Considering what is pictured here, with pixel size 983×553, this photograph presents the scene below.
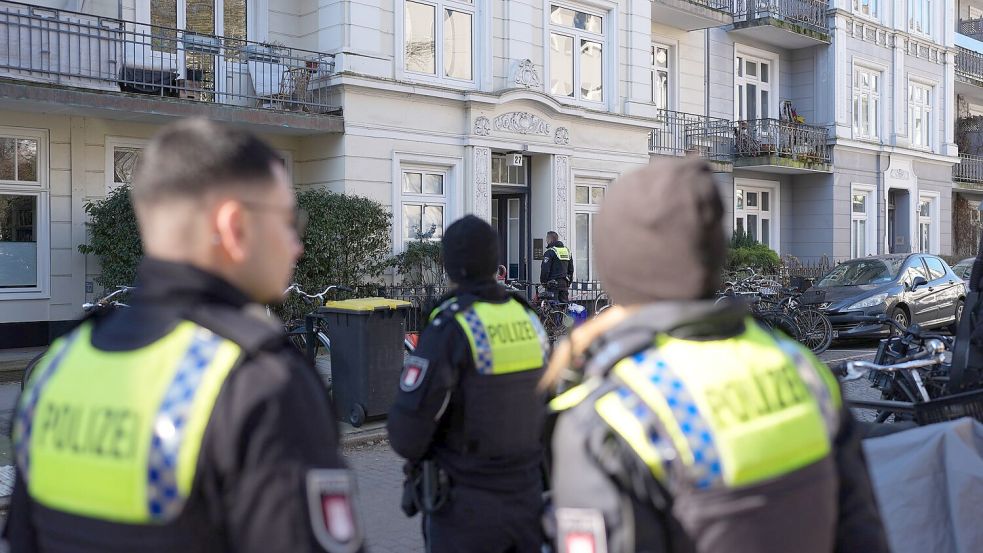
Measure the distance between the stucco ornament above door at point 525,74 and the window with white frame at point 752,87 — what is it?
938 cm

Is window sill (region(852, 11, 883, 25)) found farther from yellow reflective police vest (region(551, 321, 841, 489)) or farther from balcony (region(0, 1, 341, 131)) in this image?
yellow reflective police vest (region(551, 321, 841, 489))

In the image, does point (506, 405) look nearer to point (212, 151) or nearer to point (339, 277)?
point (212, 151)

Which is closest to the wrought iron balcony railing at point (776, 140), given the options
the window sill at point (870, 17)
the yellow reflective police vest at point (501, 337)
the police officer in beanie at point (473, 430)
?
the window sill at point (870, 17)

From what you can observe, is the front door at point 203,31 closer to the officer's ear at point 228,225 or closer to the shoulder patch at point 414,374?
the shoulder patch at point 414,374

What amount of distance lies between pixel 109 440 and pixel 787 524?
1.22 meters

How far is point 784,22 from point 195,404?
24.7 m

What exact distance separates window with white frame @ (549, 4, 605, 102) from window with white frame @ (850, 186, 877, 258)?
36.7ft

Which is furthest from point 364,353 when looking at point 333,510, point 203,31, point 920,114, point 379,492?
point 920,114

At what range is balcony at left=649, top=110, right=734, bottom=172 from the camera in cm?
2256

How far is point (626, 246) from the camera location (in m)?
1.85

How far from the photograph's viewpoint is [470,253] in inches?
148

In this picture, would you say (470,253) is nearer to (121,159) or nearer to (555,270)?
(121,159)

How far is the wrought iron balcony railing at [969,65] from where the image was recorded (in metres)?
33.0

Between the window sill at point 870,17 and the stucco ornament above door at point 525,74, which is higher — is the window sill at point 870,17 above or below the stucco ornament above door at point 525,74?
above
